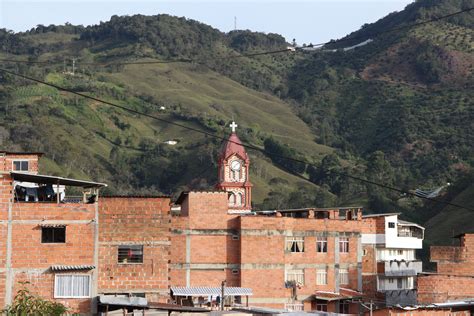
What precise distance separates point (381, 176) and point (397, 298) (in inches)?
3136

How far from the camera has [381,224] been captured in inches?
2579

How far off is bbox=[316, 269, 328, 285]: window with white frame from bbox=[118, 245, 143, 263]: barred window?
48.0 feet

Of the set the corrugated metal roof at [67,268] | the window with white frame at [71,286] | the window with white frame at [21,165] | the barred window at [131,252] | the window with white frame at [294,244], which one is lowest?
the window with white frame at [71,286]

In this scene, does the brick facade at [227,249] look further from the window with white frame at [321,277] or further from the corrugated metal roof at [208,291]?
the window with white frame at [321,277]

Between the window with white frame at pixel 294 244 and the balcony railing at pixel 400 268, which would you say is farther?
the balcony railing at pixel 400 268

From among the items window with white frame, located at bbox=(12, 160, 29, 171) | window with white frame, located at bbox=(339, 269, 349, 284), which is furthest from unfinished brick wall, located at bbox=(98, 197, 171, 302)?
window with white frame, located at bbox=(339, 269, 349, 284)

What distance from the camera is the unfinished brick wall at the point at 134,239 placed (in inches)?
1678

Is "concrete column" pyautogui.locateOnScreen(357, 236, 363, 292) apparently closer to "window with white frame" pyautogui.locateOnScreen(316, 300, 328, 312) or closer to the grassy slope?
"window with white frame" pyautogui.locateOnScreen(316, 300, 328, 312)

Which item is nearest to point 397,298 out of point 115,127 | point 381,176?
point 381,176

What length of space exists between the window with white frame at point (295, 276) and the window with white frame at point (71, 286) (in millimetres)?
15975

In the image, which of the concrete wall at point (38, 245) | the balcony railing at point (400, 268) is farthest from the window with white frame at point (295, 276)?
the concrete wall at point (38, 245)

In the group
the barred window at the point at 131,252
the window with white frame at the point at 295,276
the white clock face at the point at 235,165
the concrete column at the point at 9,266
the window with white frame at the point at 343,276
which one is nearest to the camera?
the concrete column at the point at 9,266

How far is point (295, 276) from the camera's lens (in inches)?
2132

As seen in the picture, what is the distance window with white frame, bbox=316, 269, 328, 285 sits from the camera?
5547 cm
